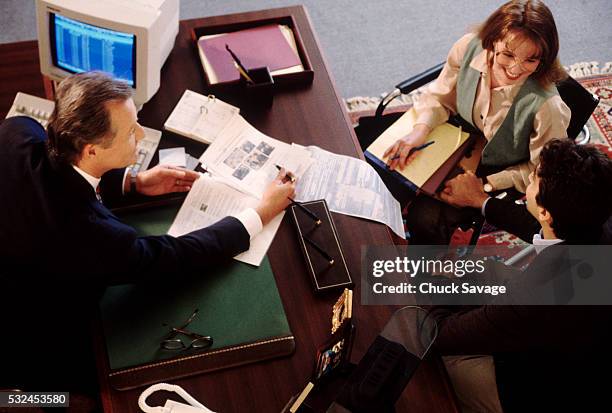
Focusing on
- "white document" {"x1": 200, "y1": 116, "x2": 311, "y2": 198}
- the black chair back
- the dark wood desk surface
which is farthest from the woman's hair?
"white document" {"x1": 200, "y1": 116, "x2": 311, "y2": 198}

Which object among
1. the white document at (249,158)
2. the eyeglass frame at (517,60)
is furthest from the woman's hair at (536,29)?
the white document at (249,158)

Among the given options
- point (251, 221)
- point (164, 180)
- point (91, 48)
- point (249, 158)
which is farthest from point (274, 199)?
point (91, 48)

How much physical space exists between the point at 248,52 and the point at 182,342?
1153 mm

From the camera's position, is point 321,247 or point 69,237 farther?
point 321,247

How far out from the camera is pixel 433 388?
5.58ft

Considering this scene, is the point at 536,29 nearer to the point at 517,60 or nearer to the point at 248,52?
the point at 517,60

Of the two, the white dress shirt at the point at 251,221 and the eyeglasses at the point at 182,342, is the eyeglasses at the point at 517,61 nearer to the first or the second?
the white dress shirt at the point at 251,221

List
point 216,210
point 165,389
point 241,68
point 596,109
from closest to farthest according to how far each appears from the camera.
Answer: point 165,389 → point 216,210 → point 241,68 → point 596,109

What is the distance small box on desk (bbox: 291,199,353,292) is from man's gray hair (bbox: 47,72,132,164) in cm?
62

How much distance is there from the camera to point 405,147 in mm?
2402

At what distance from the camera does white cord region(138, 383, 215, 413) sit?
5.26 feet

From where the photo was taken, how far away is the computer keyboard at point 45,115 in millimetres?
2111

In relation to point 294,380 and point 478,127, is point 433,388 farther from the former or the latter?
point 478,127

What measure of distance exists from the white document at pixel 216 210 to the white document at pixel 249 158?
4cm
